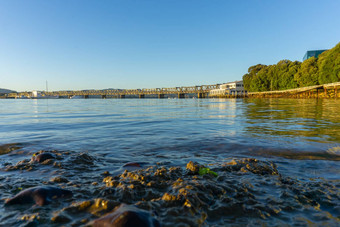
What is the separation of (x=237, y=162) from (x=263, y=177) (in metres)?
0.78

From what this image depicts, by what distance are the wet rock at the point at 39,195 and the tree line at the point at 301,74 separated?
6742 cm

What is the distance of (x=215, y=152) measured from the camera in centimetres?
609

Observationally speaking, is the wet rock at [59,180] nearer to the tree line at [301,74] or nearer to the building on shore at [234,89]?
the tree line at [301,74]

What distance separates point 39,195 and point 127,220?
1736 mm

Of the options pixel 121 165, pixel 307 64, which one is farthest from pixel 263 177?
pixel 307 64

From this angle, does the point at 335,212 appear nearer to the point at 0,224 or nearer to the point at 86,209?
the point at 86,209

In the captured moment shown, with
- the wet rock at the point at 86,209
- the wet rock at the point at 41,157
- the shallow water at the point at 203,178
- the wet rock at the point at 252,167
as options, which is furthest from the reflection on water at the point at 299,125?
the wet rock at the point at 41,157

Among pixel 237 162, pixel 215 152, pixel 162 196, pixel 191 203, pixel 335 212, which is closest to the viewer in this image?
pixel 335 212

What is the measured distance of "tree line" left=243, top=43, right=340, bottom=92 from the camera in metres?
56.0

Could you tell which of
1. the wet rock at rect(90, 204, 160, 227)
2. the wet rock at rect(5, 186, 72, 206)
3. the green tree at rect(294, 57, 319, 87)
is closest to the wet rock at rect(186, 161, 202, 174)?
the wet rock at rect(90, 204, 160, 227)

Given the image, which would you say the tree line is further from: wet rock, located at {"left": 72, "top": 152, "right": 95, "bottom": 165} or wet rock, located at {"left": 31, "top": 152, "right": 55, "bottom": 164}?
wet rock, located at {"left": 31, "top": 152, "right": 55, "bottom": 164}

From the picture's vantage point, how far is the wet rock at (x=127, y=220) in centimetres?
230

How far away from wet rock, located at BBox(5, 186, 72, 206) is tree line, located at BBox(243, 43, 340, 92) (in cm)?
6742

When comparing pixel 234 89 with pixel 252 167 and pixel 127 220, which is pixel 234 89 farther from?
pixel 127 220
